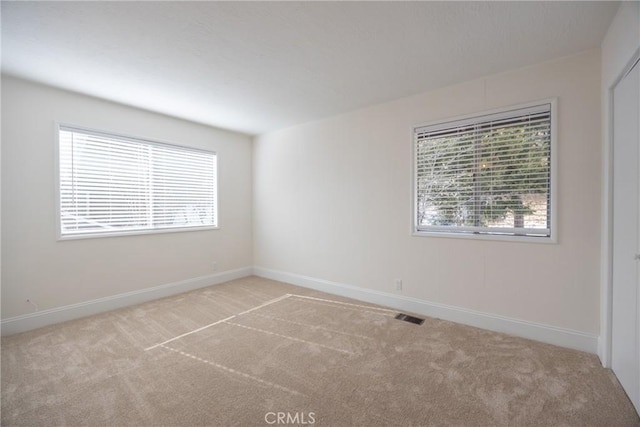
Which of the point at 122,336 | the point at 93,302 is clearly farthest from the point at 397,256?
the point at 93,302

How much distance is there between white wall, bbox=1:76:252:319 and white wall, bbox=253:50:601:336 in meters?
1.52

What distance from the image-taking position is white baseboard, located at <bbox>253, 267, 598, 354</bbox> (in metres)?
2.44

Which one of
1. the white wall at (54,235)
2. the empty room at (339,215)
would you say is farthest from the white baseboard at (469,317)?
the white wall at (54,235)

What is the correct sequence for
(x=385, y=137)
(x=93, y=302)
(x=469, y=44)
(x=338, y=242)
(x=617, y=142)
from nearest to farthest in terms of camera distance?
(x=617, y=142) → (x=469, y=44) → (x=93, y=302) → (x=385, y=137) → (x=338, y=242)

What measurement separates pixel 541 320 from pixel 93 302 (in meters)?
4.88

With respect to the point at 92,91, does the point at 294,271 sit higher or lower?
lower

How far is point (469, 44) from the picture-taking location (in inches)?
89.3

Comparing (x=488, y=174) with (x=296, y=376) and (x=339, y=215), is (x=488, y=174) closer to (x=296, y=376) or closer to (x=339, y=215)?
(x=339, y=215)

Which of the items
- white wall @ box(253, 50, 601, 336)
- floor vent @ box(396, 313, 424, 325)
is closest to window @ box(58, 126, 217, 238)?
white wall @ box(253, 50, 601, 336)

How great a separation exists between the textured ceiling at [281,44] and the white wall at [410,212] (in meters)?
0.27

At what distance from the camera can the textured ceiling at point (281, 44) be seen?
188 cm

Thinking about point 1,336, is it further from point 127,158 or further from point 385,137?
point 385,137

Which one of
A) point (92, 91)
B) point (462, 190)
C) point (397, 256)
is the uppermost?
point (92, 91)

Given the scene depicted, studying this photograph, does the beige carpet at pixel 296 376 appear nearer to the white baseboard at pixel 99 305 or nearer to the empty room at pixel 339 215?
the empty room at pixel 339 215
